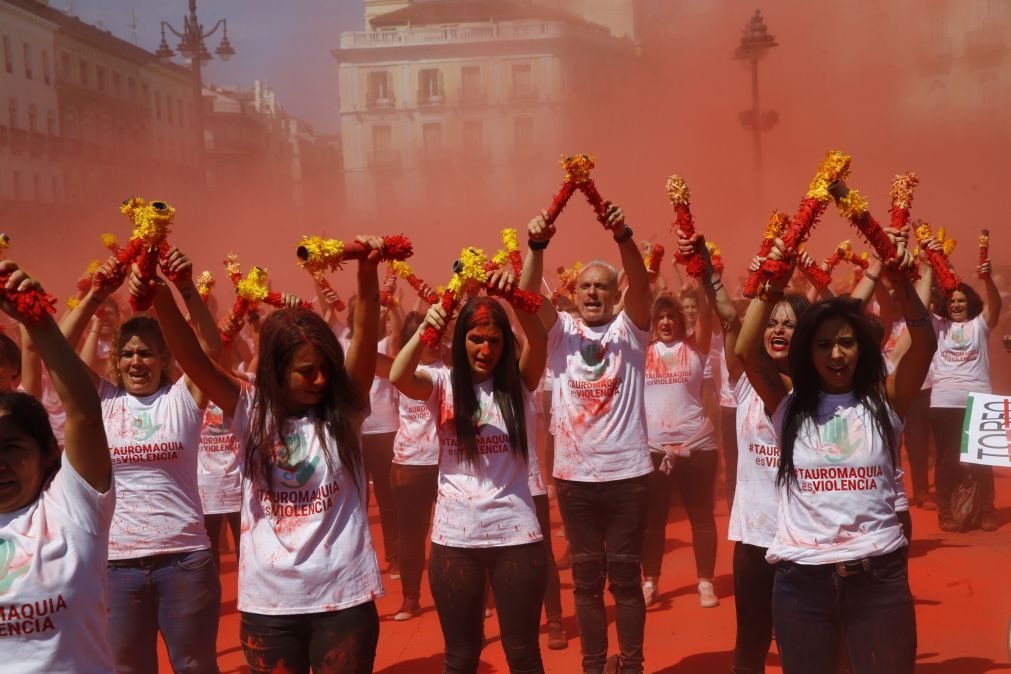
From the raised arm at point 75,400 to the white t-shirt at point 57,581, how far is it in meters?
0.04

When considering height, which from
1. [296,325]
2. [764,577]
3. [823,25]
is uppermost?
[823,25]

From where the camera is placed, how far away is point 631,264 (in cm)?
545

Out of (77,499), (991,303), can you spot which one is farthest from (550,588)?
(991,303)

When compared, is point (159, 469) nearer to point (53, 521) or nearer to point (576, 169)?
point (53, 521)

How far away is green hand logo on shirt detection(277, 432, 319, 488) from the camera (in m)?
3.76

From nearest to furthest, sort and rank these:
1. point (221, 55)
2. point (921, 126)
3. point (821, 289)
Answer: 1. point (821, 289)
2. point (221, 55)
3. point (921, 126)

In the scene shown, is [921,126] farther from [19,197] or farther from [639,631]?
[639,631]

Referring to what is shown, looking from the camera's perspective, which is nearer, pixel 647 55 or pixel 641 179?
pixel 641 179

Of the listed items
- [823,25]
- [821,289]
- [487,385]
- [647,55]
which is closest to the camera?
[487,385]

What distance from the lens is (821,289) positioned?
6.70 metres

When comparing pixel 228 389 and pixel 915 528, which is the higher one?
pixel 228 389

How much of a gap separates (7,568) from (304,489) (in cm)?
106

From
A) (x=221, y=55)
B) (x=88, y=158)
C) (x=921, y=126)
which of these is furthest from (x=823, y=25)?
(x=88, y=158)

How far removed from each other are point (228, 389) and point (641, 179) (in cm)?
4113
